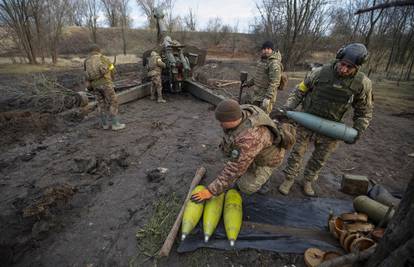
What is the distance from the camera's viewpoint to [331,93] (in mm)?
2709

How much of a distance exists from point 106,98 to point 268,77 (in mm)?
3578

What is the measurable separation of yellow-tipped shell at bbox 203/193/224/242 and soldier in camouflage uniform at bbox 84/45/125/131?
372cm

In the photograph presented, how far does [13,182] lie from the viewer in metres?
3.40

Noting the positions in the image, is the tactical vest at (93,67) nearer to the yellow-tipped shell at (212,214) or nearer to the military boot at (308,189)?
the yellow-tipped shell at (212,214)

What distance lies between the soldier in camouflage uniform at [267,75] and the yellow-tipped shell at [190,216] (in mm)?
2358

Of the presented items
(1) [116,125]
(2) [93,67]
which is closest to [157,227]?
(1) [116,125]

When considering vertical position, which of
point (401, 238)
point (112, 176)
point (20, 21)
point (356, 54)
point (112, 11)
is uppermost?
point (112, 11)

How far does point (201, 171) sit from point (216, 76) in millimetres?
10022

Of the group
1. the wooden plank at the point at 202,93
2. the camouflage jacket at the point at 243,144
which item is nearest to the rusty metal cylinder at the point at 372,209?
the camouflage jacket at the point at 243,144

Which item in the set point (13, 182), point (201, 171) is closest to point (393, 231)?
point (201, 171)

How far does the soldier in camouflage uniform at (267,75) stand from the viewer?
405 cm

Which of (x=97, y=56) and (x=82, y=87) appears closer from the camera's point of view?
(x=97, y=56)

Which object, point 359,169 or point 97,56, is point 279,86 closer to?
point 359,169

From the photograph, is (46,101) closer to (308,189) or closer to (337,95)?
(308,189)
